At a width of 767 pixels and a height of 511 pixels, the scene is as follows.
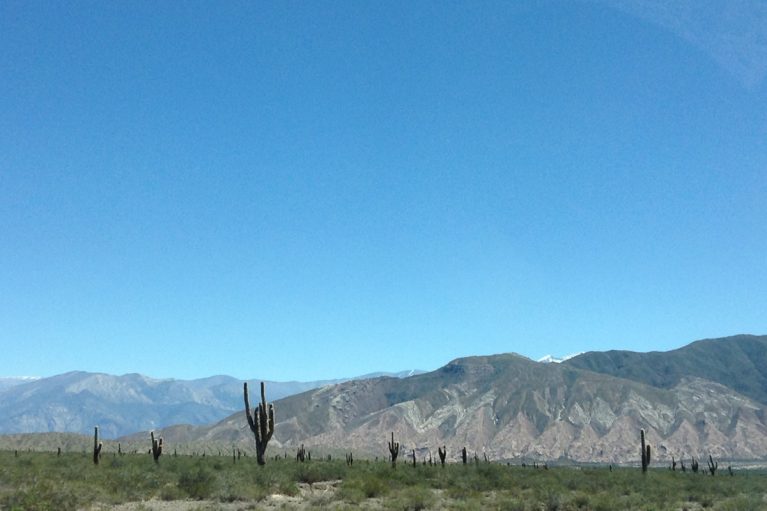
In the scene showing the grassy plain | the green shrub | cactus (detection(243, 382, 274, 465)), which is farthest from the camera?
cactus (detection(243, 382, 274, 465))

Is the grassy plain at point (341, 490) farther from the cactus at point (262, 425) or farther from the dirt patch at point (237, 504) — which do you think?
the cactus at point (262, 425)

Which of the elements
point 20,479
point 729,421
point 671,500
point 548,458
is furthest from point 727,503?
point 729,421

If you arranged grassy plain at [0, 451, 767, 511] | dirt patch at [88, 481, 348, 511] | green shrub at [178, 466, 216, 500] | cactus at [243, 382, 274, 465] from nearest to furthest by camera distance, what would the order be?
dirt patch at [88, 481, 348, 511], grassy plain at [0, 451, 767, 511], green shrub at [178, 466, 216, 500], cactus at [243, 382, 274, 465]

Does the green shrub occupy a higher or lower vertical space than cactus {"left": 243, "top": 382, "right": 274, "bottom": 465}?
lower

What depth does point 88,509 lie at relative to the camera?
75.0 ft

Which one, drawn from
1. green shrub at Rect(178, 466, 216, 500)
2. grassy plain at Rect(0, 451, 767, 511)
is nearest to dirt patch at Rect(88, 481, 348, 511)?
grassy plain at Rect(0, 451, 767, 511)

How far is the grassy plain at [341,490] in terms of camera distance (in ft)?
82.2

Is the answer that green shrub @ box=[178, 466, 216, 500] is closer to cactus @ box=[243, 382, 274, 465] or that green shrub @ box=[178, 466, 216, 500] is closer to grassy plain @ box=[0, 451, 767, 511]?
grassy plain @ box=[0, 451, 767, 511]

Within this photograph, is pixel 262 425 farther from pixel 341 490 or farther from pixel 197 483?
pixel 341 490

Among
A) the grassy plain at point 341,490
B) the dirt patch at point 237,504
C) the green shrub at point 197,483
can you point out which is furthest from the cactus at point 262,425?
the dirt patch at point 237,504

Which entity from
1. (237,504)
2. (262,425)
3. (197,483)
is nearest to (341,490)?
(237,504)

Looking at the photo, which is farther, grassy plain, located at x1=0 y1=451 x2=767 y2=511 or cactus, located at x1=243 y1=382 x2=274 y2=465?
cactus, located at x1=243 y1=382 x2=274 y2=465

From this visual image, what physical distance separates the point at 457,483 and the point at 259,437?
1155 cm

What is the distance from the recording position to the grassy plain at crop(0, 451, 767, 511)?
25.0 meters
